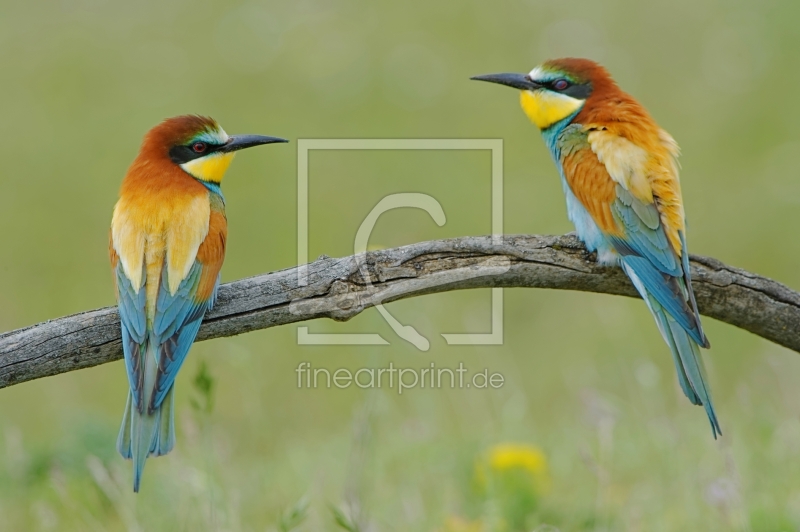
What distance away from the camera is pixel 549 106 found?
3.37 m

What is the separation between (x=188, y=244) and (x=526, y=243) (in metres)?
0.91

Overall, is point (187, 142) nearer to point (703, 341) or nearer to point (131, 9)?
point (703, 341)

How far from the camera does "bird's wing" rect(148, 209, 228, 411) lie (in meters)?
2.45

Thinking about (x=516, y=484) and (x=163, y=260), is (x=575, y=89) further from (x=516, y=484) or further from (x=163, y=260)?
(x=163, y=260)

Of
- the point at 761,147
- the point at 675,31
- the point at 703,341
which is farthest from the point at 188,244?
the point at 675,31

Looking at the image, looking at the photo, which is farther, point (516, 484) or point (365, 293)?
point (516, 484)

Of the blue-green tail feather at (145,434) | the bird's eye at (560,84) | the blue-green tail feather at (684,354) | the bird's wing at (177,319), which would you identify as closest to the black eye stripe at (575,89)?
the bird's eye at (560,84)

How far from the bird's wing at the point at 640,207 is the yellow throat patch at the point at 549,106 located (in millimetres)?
284

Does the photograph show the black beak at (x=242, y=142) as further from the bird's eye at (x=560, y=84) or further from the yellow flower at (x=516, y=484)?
the yellow flower at (x=516, y=484)

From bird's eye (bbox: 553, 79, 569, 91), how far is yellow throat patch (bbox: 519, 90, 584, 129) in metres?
0.03

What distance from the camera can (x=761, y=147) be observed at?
266 inches

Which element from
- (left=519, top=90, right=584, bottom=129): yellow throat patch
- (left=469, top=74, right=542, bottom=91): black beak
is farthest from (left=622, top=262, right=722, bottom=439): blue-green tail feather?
(left=469, top=74, right=542, bottom=91): black beak

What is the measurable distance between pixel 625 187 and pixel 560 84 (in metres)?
0.63

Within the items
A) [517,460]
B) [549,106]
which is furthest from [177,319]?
[549,106]
